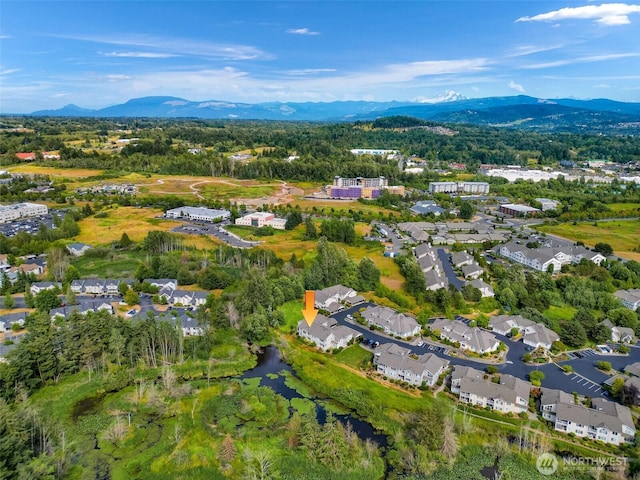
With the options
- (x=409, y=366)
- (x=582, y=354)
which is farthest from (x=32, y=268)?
(x=582, y=354)

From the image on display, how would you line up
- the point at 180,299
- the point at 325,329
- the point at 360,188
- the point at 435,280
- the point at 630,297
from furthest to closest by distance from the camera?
the point at 360,188
the point at 435,280
the point at 630,297
the point at 180,299
the point at 325,329

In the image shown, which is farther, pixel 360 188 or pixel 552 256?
pixel 360 188

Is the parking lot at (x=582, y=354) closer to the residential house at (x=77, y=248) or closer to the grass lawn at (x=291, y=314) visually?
the grass lawn at (x=291, y=314)

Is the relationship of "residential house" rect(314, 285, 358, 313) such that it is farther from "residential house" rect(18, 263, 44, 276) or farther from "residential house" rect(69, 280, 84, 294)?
"residential house" rect(18, 263, 44, 276)

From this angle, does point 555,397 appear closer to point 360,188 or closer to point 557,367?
point 557,367

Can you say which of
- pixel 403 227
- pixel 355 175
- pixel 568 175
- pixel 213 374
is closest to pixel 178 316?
pixel 213 374

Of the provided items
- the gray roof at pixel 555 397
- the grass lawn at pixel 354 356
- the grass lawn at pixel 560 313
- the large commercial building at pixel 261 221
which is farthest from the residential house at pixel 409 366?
the large commercial building at pixel 261 221

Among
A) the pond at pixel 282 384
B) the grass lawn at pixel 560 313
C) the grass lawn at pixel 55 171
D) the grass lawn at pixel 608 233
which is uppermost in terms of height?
the grass lawn at pixel 55 171
